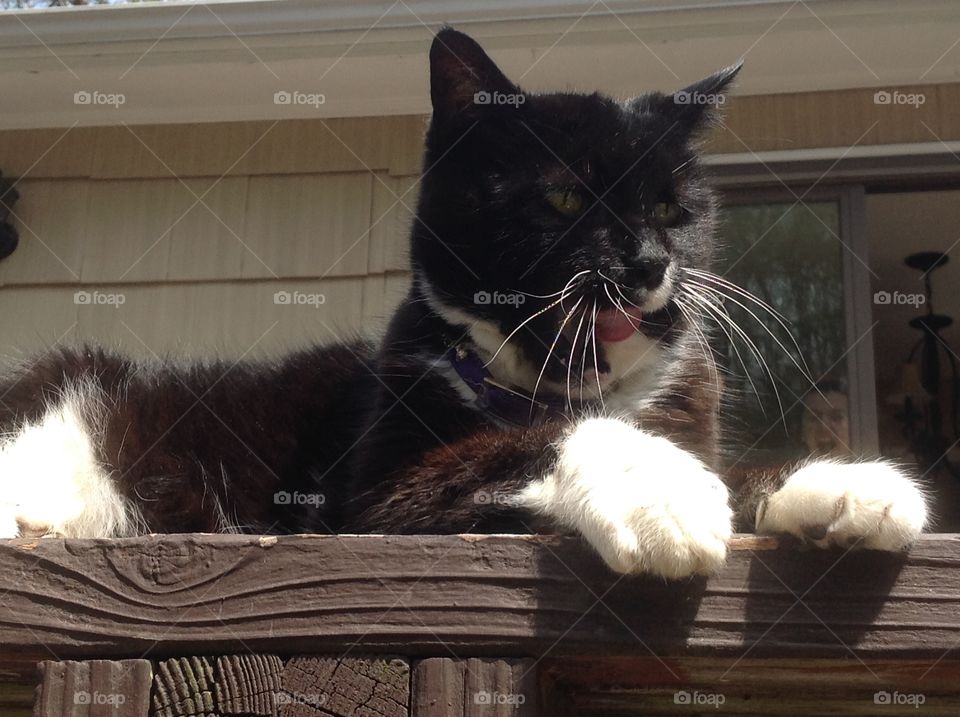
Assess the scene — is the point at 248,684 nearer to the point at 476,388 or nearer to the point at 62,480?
the point at 476,388

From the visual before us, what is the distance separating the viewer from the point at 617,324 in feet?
6.88

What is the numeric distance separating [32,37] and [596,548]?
10.4 ft

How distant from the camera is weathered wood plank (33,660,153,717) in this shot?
1.22 meters

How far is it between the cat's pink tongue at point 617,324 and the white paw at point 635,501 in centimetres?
33

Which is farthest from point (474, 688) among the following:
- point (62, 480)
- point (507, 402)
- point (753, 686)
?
point (62, 480)

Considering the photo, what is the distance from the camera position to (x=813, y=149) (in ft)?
12.9

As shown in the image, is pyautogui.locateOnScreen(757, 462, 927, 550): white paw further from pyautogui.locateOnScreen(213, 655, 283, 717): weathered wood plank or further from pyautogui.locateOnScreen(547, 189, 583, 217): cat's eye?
pyautogui.locateOnScreen(547, 189, 583, 217): cat's eye

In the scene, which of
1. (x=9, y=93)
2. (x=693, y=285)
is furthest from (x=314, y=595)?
(x=9, y=93)

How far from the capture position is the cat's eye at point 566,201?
2076 millimetres

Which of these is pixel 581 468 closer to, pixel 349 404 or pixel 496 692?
pixel 496 692

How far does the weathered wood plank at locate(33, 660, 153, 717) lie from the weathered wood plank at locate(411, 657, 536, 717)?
325 millimetres

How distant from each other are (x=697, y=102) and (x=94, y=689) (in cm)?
181

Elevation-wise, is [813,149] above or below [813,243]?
above

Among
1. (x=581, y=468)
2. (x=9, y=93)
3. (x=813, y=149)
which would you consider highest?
(x=9, y=93)
